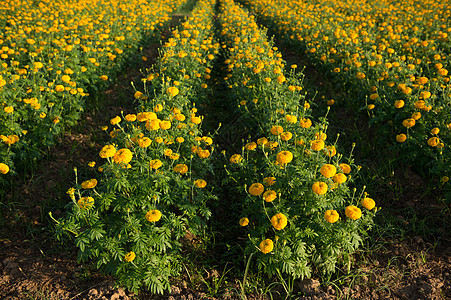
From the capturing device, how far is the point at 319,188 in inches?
107

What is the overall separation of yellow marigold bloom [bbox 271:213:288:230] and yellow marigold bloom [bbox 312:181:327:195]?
0.37 meters

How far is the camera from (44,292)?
2.85 metres

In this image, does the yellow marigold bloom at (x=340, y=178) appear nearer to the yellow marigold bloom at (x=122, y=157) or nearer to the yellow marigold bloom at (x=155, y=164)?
the yellow marigold bloom at (x=155, y=164)

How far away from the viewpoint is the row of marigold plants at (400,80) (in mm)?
4184

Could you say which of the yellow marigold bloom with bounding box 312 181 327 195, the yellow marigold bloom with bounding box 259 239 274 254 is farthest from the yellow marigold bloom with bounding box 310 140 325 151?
the yellow marigold bloom with bounding box 259 239 274 254

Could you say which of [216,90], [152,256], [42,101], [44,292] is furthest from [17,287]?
[216,90]

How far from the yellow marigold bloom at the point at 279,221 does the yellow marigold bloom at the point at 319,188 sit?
372mm

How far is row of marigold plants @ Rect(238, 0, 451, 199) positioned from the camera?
13.7 feet

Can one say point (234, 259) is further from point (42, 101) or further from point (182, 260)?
point (42, 101)

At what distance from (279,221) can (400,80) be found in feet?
14.4

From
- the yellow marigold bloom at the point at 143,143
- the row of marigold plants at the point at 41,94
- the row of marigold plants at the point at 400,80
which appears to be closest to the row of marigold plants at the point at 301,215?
the yellow marigold bloom at the point at 143,143

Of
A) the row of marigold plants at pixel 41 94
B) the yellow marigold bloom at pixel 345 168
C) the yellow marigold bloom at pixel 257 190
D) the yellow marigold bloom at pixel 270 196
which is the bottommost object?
the row of marigold plants at pixel 41 94

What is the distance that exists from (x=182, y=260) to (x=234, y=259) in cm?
56

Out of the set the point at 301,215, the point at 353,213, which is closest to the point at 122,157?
the point at 301,215
